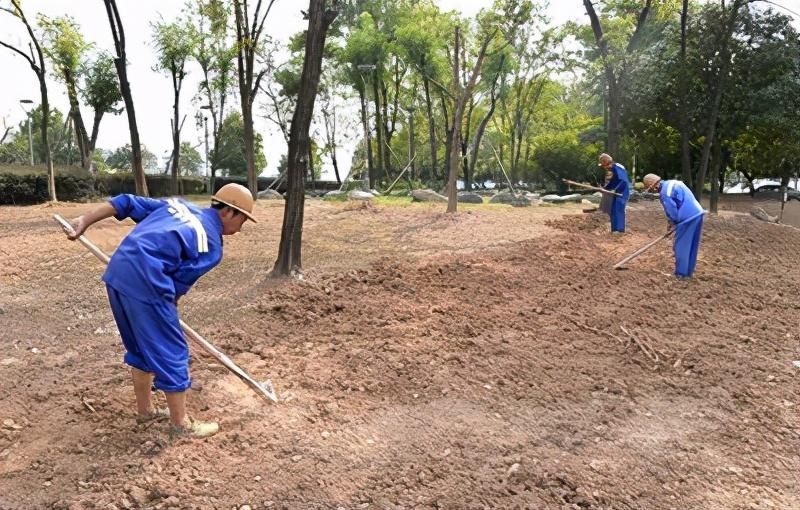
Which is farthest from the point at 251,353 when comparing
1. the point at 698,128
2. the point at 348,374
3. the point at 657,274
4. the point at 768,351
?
the point at 698,128

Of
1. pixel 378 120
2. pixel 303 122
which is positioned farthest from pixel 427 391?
pixel 378 120

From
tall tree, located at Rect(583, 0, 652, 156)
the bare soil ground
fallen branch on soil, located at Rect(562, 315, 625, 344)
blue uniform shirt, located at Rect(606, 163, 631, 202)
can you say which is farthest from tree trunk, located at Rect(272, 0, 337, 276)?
tall tree, located at Rect(583, 0, 652, 156)

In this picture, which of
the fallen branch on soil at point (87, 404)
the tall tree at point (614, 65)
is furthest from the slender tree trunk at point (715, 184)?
the fallen branch on soil at point (87, 404)

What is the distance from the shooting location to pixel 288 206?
7.00 m

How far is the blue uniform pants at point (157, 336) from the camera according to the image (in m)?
3.01

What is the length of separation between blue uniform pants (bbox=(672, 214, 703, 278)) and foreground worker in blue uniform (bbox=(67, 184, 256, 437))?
19.3ft

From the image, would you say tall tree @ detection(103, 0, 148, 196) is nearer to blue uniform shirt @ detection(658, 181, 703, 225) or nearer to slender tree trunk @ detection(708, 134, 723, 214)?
blue uniform shirt @ detection(658, 181, 703, 225)

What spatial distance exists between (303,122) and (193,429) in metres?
4.27

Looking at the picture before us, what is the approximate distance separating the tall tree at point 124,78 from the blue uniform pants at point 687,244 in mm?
9655

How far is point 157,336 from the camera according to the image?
303cm

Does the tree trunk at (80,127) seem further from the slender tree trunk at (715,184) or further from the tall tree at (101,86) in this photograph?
the slender tree trunk at (715,184)

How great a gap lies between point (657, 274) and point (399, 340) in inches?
166

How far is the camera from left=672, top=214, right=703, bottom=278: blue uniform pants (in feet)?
24.8

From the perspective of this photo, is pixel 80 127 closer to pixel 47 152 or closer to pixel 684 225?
pixel 47 152
